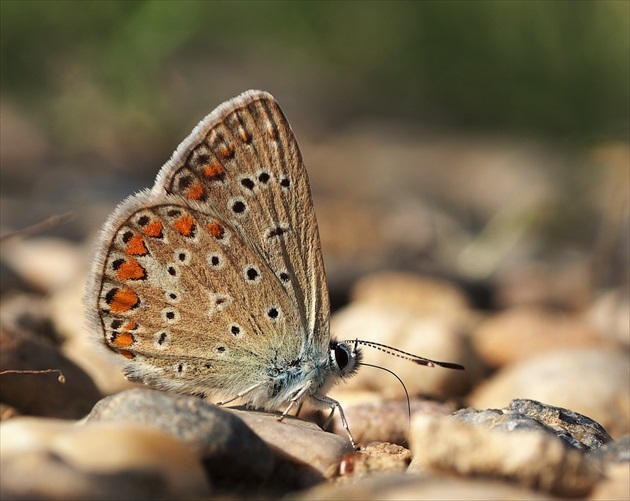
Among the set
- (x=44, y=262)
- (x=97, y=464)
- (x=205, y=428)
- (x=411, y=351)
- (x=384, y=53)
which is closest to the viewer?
(x=97, y=464)

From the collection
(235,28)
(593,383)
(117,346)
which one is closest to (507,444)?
(117,346)

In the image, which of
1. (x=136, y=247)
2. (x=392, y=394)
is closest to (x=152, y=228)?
(x=136, y=247)

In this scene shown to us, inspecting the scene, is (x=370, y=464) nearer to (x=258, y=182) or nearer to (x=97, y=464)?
(x=97, y=464)

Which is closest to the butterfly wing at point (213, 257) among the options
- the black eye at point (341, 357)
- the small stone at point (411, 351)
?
the black eye at point (341, 357)

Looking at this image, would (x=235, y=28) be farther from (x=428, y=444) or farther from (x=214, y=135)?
(x=428, y=444)

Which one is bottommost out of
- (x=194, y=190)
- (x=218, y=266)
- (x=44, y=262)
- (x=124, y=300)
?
(x=124, y=300)

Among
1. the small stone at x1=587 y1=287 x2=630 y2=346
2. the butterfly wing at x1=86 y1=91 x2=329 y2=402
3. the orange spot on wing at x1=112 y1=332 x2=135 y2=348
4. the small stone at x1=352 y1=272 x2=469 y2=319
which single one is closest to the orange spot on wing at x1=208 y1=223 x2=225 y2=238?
the butterfly wing at x1=86 y1=91 x2=329 y2=402

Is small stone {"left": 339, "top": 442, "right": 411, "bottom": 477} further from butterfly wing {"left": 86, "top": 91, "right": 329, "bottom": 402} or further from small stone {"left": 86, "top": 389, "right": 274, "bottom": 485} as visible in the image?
butterfly wing {"left": 86, "top": 91, "right": 329, "bottom": 402}

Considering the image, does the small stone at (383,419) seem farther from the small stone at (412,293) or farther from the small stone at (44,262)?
the small stone at (44,262)
